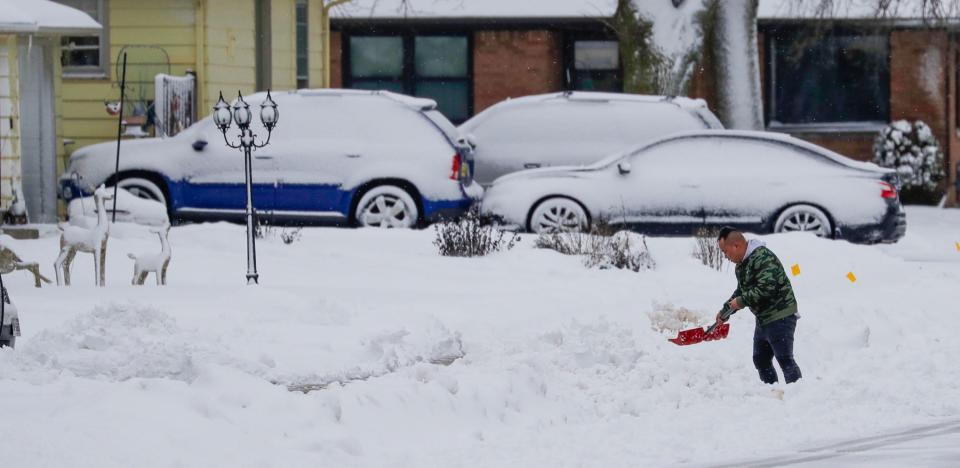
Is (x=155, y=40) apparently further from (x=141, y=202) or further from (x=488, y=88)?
(x=488, y=88)

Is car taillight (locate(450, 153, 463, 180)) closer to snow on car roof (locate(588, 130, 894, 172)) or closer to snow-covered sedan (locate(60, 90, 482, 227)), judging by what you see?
snow-covered sedan (locate(60, 90, 482, 227))

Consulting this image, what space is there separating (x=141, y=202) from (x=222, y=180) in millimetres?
1733

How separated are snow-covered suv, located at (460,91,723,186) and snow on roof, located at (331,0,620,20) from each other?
8.96 metres

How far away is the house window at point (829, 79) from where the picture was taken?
34.0 meters

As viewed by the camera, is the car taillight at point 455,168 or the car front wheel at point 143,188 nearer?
the car taillight at point 455,168

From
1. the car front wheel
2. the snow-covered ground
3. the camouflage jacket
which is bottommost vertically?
the snow-covered ground

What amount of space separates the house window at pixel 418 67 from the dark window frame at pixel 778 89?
5.50 m

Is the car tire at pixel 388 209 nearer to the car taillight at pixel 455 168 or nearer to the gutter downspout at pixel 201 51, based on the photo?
the car taillight at pixel 455 168

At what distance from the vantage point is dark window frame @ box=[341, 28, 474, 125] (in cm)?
3381

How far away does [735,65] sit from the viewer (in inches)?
1129

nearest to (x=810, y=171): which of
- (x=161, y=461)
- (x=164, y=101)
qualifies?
(x=164, y=101)

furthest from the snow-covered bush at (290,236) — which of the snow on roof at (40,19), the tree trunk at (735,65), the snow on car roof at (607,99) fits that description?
the tree trunk at (735,65)

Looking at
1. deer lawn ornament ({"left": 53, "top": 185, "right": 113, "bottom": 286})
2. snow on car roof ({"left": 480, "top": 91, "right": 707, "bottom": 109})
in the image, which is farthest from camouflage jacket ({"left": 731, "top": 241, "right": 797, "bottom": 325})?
snow on car roof ({"left": 480, "top": 91, "right": 707, "bottom": 109})

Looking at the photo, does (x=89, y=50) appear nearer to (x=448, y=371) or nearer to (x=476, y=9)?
(x=476, y=9)
